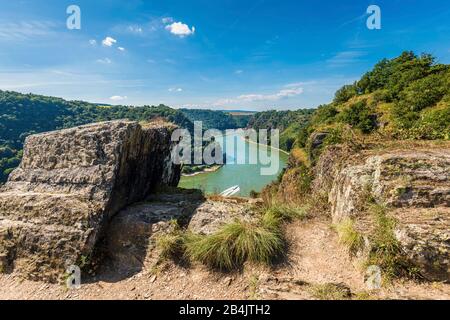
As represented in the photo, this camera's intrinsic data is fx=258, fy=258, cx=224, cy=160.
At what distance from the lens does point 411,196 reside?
4281 millimetres

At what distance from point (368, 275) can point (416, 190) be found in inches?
67.3

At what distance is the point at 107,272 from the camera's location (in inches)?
185

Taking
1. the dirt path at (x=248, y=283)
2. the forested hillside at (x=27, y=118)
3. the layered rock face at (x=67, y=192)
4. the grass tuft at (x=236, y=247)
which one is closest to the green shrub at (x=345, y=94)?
the forested hillside at (x=27, y=118)

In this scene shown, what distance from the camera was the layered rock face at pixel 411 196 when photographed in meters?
3.54

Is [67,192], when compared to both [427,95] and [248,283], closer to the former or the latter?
[248,283]

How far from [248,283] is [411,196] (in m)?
3.04

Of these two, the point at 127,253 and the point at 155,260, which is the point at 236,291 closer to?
the point at 155,260

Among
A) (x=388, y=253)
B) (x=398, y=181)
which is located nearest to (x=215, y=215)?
(x=388, y=253)

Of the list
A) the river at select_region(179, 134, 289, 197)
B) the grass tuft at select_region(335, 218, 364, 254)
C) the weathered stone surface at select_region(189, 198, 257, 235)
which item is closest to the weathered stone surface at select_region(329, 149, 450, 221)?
the grass tuft at select_region(335, 218, 364, 254)

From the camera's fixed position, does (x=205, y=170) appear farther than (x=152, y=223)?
Yes

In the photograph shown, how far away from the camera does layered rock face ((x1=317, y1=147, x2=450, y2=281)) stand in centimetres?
354

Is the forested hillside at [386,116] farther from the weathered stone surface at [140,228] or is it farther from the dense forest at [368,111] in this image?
the weathered stone surface at [140,228]

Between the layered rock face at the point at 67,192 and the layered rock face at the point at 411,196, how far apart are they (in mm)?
4826
